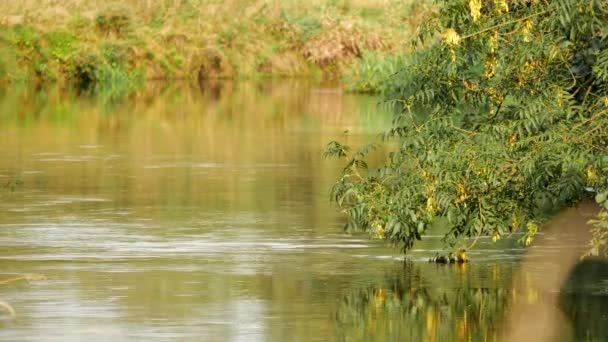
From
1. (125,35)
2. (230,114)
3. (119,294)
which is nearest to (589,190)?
(119,294)

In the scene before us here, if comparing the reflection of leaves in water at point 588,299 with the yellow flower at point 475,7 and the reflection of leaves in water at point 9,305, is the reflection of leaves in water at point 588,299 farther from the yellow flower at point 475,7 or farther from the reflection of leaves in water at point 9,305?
the reflection of leaves in water at point 9,305

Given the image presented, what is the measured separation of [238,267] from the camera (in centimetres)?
1415

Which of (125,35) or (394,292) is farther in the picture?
(125,35)

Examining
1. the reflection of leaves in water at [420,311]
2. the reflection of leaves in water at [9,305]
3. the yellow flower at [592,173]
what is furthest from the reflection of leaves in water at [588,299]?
the reflection of leaves in water at [9,305]

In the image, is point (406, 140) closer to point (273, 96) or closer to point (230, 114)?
point (230, 114)

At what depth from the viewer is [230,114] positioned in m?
36.8

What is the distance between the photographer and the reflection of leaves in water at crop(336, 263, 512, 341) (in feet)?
37.4

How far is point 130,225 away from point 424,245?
324cm

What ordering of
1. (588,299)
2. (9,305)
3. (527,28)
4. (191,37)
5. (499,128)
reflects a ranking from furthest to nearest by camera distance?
(191,37) → (499,128) → (527,28) → (588,299) → (9,305)

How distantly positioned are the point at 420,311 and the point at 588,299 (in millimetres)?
1355

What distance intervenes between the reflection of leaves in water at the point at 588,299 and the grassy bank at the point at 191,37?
40.4 metres

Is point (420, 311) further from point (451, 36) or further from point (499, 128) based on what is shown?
point (451, 36)

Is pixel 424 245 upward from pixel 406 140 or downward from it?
downward

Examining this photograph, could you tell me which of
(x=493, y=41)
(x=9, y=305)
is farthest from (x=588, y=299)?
(x=9, y=305)
